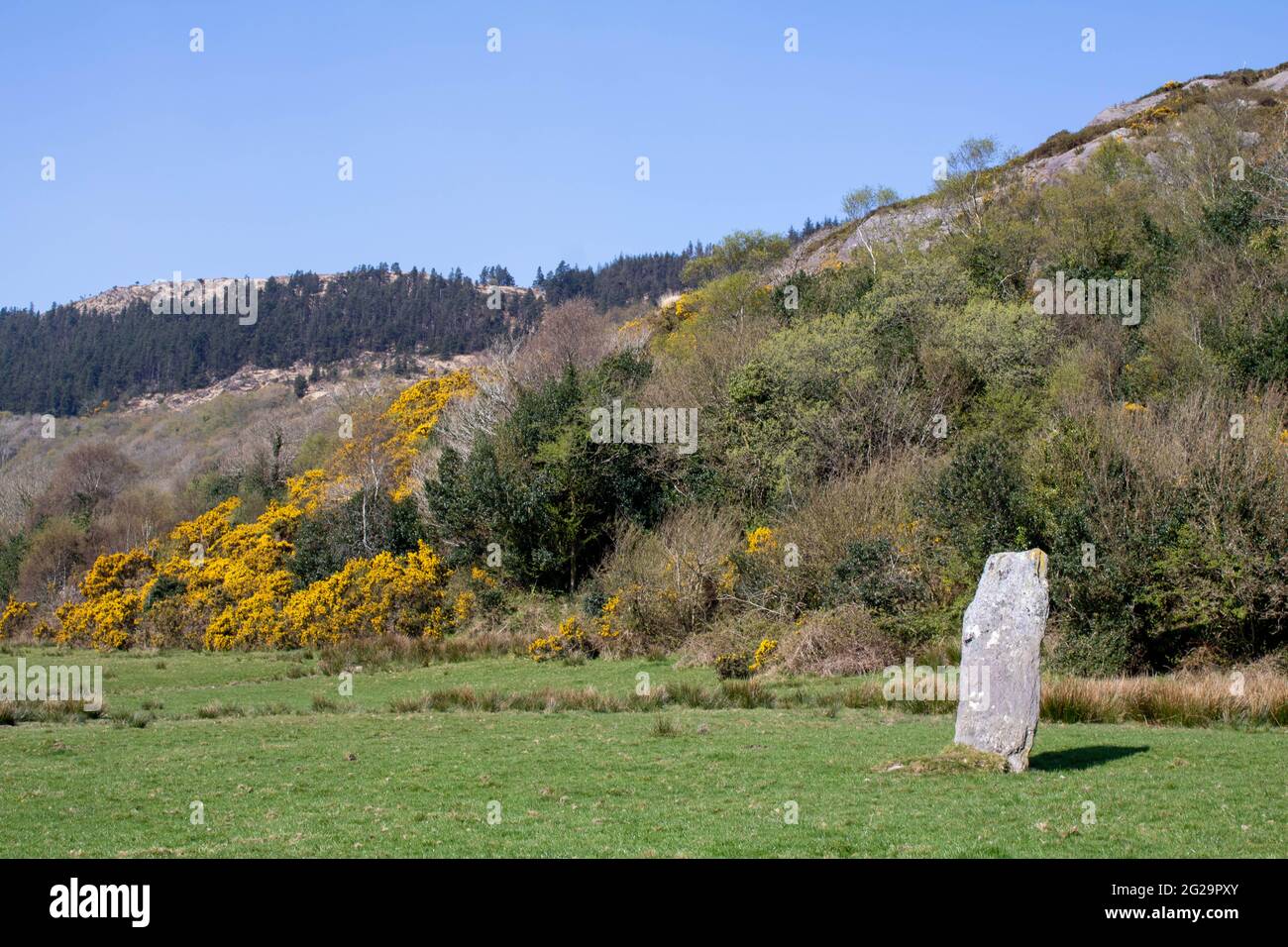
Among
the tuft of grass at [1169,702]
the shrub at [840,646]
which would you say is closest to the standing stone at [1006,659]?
the tuft of grass at [1169,702]

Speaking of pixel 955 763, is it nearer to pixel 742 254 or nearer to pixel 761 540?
pixel 761 540

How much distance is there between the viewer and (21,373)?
163 m

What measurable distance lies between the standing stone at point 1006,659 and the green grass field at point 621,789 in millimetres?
575

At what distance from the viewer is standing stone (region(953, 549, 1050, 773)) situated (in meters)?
14.9

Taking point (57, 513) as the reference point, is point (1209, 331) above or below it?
above

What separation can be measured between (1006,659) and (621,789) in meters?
5.47

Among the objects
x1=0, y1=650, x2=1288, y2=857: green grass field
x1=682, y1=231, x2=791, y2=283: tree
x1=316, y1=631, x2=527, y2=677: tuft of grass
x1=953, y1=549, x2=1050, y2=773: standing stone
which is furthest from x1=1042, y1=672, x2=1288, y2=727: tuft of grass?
x1=682, y1=231, x2=791, y2=283: tree

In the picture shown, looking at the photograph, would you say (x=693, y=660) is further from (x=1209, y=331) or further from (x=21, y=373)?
(x=21, y=373)

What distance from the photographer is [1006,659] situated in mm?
14875

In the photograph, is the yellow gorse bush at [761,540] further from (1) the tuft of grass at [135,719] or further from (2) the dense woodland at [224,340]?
(2) the dense woodland at [224,340]

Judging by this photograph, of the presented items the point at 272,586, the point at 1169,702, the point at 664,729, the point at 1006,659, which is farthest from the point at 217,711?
the point at 272,586

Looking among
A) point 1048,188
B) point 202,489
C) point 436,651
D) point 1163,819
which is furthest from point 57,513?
point 1163,819

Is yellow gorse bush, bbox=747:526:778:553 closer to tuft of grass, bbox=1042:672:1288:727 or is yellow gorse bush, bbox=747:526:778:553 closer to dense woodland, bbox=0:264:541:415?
tuft of grass, bbox=1042:672:1288:727
